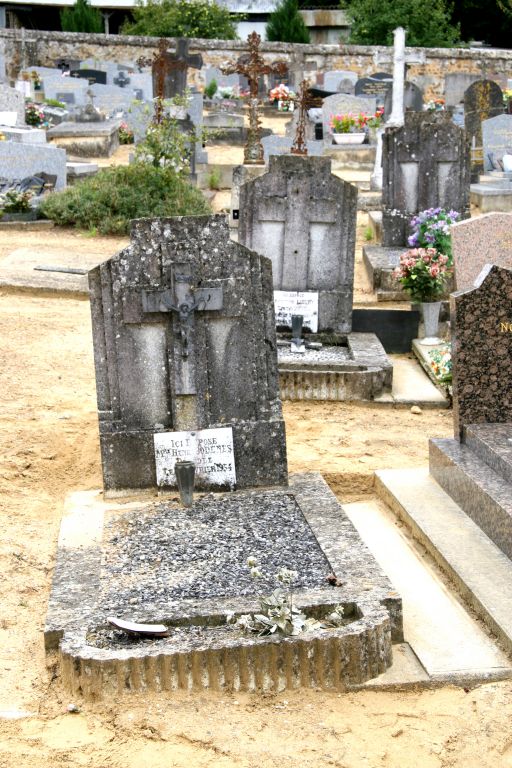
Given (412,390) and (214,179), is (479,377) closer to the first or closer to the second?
(412,390)

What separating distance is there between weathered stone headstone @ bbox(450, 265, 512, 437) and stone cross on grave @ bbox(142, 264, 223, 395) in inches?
53.8

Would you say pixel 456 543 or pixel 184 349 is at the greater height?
pixel 184 349

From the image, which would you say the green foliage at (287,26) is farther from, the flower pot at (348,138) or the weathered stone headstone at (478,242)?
Answer: the weathered stone headstone at (478,242)

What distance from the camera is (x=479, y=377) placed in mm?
6141

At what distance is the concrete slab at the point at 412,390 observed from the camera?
8.10 metres

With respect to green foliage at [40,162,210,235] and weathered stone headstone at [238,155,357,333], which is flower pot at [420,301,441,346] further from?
green foliage at [40,162,210,235]

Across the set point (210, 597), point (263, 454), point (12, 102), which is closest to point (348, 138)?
point (12, 102)

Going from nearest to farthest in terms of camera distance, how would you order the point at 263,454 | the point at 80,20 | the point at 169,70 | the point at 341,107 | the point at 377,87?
the point at 263,454
the point at 169,70
the point at 341,107
the point at 377,87
the point at 80,20

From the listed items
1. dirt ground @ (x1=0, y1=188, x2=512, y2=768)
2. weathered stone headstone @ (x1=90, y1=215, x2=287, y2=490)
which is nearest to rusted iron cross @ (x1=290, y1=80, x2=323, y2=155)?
weathered stone headstone @ (x1=90, y1=215, x2=287, y2=490)

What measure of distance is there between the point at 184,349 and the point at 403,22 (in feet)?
113

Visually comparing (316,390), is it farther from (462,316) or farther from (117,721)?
(117,721)

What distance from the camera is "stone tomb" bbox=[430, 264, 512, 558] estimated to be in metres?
6.02

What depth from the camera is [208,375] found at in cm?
583

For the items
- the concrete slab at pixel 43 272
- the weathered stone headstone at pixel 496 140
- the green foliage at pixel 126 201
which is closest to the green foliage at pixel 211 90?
the weathered stone headstone at pixel 496 140
